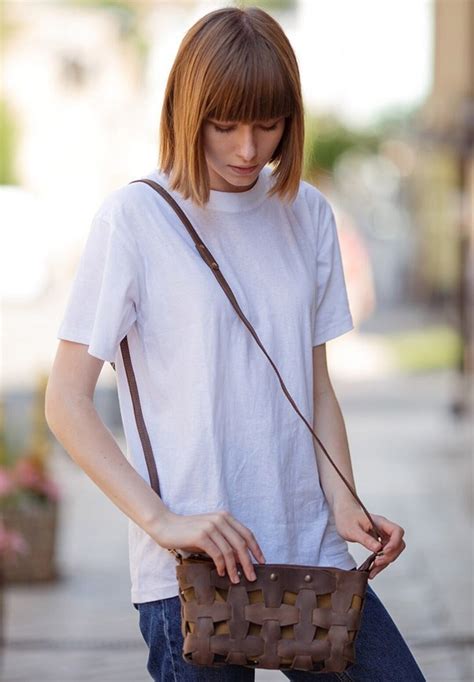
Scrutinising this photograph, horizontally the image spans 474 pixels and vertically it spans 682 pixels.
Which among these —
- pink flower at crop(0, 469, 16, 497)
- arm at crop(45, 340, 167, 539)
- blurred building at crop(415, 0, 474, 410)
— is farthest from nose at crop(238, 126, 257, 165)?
blurred building at crop(415, 0, 474, 410)

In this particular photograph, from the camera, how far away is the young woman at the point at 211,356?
2230 mm

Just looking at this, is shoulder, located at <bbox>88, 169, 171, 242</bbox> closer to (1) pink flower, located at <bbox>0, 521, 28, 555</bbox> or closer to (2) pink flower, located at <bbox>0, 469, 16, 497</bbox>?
→ (1) pink flower, located at <bbox>0, 521, 28, 555</bbox>

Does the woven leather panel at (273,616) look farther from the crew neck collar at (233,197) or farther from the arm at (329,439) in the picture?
the crew neck collar at (233,197)

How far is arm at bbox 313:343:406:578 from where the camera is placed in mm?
2369

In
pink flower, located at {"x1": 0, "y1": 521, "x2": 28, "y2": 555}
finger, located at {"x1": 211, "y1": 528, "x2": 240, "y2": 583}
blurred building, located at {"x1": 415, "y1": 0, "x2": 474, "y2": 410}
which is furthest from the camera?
blurred building, located at {"x1": 415, "y1": 0, "x2": 474, "y2": 410}

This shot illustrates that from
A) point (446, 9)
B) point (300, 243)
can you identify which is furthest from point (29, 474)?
point (446, 9)

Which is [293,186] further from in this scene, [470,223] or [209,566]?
[470,223]

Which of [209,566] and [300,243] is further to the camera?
[300,243]

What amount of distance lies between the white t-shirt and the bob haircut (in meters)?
0.08

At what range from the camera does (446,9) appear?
14.4m

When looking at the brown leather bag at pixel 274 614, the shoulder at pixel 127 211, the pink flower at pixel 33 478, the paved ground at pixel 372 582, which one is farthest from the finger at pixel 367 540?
the pink flower at pixel 33 478

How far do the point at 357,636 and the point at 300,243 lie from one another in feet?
2.05

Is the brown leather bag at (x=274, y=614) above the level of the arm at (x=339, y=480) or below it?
below

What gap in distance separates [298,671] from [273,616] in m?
0.22
